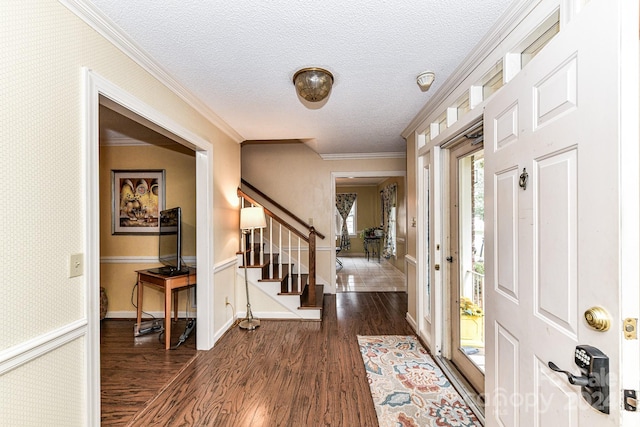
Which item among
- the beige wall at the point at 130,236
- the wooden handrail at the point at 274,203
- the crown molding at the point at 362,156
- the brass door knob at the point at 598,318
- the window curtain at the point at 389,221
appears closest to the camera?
the brass door knob at the point at 598,318

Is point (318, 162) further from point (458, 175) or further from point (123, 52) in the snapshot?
point (123, 52)

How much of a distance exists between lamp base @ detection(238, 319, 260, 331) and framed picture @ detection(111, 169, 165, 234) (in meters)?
1.65

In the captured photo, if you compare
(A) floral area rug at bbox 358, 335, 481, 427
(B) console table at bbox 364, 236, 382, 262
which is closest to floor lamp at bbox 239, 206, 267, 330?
(A) floral area rug at bbox 358, 335, 481, 427

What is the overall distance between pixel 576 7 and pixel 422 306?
2682mm

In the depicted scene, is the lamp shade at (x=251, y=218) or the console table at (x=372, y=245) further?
the console table at (x=372, y=245)

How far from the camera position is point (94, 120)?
151cm

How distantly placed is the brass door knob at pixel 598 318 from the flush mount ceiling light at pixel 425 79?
5.92ft

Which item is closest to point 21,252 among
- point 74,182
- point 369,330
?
point 74,182

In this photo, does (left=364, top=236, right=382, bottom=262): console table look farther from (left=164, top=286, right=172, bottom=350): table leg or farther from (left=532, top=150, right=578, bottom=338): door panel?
(left=532, top=150, right=578, bottom=338): door panel

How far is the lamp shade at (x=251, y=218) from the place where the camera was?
3533 mm

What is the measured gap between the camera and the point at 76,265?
4.62 ft

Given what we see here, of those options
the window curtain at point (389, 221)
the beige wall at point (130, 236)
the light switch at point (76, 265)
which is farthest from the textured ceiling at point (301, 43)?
the window curtain at point (389, 221)

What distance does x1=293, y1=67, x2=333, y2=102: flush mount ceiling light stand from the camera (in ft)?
Answer: 6.64

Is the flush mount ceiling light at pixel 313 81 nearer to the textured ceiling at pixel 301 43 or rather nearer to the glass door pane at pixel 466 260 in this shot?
the textured ceiling at pixel 301 43
